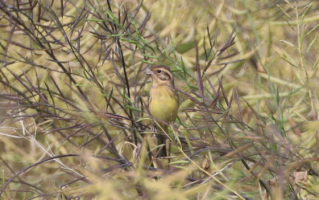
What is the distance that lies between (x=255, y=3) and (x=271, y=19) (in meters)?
0.22

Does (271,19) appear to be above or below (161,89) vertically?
above

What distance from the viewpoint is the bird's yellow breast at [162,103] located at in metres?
3.27

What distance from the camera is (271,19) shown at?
3930 mm

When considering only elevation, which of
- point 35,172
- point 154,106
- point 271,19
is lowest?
point 35,172

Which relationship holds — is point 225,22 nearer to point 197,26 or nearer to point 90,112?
point 197,26

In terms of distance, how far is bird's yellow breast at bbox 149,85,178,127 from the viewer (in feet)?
10.7

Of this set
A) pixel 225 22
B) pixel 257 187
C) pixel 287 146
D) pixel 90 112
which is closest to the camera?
pixel 287 146

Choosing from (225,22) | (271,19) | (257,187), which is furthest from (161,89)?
(257,187)

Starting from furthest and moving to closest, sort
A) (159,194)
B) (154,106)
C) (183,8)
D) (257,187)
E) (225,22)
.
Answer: (183,8)
(225,22)
(154,106)
(257,187)
(159,194)

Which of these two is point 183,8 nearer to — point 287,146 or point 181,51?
point 181,51

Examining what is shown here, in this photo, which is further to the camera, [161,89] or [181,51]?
[181,51]

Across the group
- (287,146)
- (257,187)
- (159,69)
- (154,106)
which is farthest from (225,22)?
(287,146)

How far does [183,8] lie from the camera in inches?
165

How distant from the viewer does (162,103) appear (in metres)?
3.32
